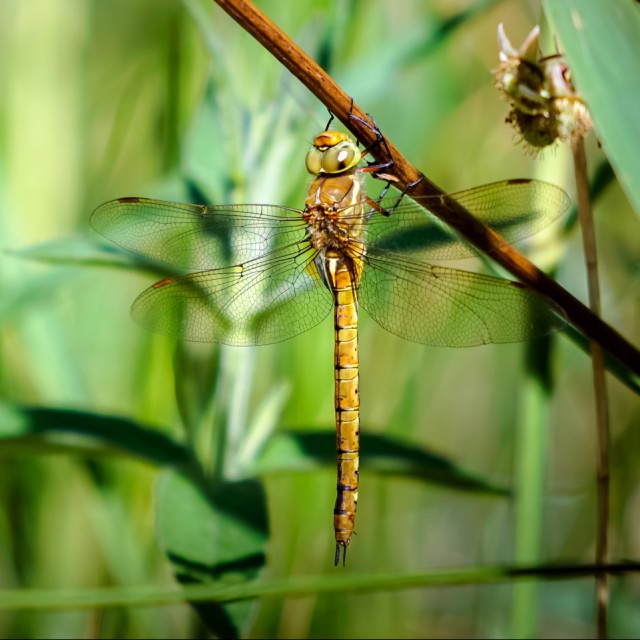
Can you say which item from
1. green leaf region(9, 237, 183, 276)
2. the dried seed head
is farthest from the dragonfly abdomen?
the dried seed head

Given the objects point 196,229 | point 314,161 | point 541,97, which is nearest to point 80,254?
point 196,229

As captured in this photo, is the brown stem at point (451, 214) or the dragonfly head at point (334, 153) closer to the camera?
the brown stem at point (451, 214)

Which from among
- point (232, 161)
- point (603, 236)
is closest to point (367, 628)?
point (232, 161)

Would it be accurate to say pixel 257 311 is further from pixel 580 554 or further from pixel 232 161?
pixel 580 554

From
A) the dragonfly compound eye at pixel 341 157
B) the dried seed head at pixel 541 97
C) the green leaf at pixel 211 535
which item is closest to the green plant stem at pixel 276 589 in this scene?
the green leaf at pixel 211 535

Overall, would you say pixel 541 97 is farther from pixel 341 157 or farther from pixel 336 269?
pixel 336 269

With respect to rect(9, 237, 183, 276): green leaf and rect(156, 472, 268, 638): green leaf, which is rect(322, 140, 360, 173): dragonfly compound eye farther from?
rect(156, 472, 268, 638): green leaf

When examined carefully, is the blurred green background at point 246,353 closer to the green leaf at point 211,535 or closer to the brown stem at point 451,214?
the green leaf at point 211,535
